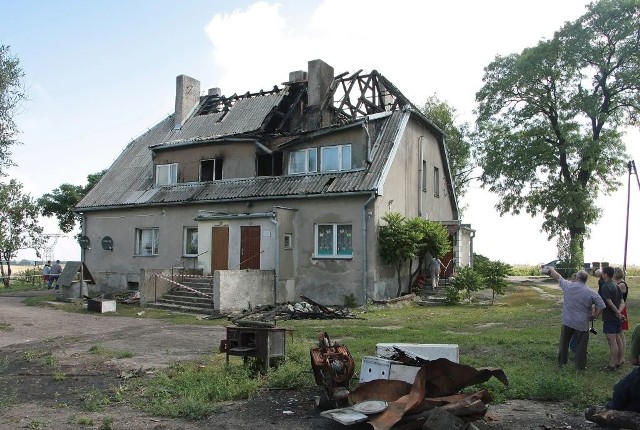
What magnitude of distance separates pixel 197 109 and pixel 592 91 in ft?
80.0

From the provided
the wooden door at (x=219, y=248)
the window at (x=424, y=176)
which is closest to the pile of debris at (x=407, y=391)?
the wooden door at (x=219, y=248)

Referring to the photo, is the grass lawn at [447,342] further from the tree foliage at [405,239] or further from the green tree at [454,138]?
the green tree at [454,138]

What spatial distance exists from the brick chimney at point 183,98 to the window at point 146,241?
6.19 metres

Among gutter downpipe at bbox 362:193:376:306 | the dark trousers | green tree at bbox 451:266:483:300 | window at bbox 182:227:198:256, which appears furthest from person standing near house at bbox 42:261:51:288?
the dark trousers

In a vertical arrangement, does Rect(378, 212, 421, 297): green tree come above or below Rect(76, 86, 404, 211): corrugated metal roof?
below

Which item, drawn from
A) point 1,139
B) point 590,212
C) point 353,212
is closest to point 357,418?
point 1,139

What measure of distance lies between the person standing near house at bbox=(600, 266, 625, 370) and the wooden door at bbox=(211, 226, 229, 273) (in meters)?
15.6

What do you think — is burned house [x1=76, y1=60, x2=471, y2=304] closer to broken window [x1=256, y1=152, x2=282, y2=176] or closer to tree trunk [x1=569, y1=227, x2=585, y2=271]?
broken window [x1=256, y1=152, x2=282, y2=176]

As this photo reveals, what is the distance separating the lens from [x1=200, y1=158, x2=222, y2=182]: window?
25641 mm

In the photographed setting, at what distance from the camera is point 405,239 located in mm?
20188

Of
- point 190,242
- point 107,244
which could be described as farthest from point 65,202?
point 190,242

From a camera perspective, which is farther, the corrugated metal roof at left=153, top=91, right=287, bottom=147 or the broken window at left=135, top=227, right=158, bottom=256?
the broken window at left=135, top=227, right=158, bottom=256

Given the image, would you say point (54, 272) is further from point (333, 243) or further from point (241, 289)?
point (333, 243)

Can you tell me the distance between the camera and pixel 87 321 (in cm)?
1783
